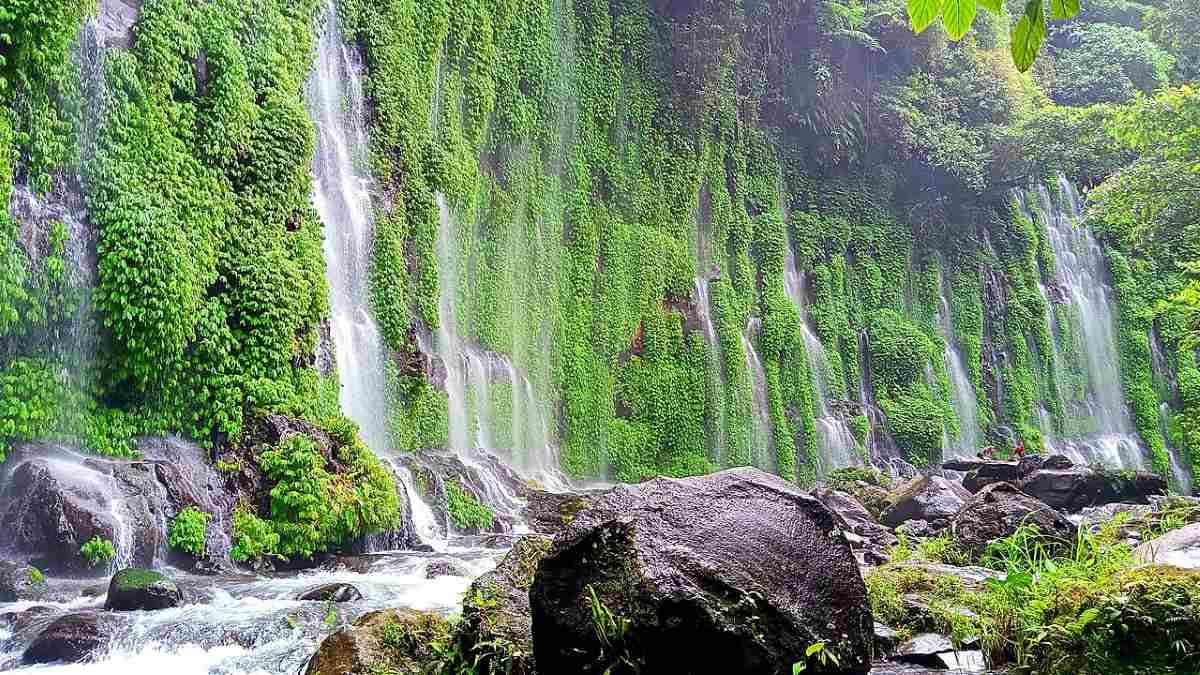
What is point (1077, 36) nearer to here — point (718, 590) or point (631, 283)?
point (631, 283)

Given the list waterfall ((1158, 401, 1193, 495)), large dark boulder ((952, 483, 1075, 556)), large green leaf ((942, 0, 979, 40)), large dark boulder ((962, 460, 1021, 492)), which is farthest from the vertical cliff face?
large green leaf ((942, 0, 979, 40))

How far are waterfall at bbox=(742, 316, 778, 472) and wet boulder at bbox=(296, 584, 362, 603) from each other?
17.4 m

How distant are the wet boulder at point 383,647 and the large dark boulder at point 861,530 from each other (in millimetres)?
3441

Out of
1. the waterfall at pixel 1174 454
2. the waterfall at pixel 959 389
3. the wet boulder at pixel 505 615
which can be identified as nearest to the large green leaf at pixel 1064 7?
the wet boulder at pixel 505 615

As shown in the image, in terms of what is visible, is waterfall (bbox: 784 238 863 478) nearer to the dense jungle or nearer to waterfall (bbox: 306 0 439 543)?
the dense jungle

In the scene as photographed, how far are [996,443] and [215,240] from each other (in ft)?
84.0

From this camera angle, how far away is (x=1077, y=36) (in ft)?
119

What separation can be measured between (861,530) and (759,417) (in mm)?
13227

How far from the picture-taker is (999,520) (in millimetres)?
8234

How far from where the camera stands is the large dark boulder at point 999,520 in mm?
7879

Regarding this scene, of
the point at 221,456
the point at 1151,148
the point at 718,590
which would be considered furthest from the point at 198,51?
the point at 1151,148

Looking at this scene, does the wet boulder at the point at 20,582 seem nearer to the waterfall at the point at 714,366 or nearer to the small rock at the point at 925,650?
the small rock at the point at 925,650

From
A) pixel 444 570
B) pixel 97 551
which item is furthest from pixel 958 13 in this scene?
pixel 97 551

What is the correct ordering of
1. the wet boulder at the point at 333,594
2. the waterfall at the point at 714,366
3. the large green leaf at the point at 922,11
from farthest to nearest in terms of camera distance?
1. the waterfall at the point at 714,366
2. the wet boulder at the point at 333,594
3. the large green leaf at the point at 922,11
